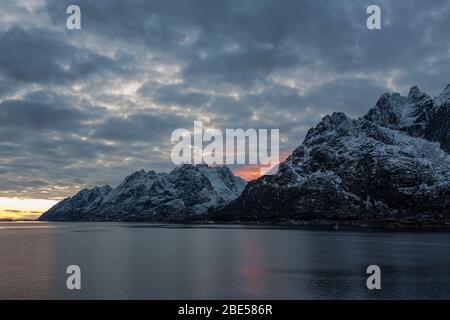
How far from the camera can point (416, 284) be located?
81688 millimetres

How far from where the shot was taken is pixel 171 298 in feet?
231

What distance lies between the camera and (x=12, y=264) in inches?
4294
